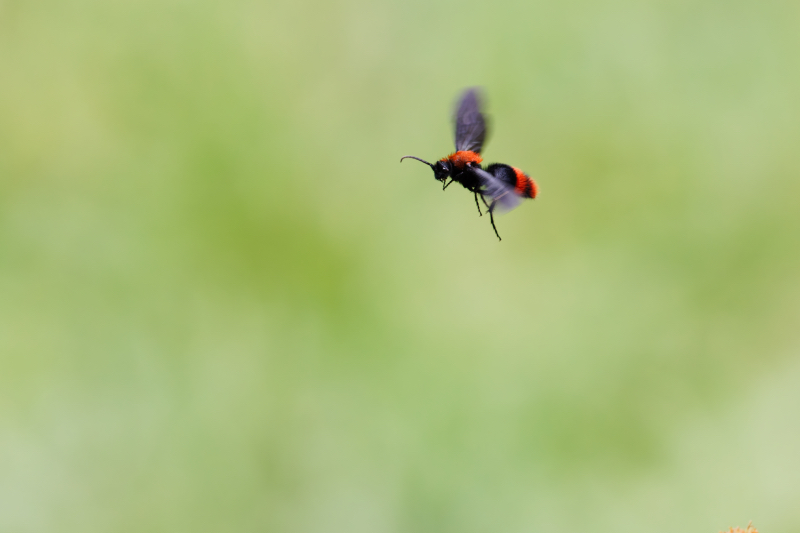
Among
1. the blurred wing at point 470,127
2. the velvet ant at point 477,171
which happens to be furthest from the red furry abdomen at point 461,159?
the blurred wing at point 470,127

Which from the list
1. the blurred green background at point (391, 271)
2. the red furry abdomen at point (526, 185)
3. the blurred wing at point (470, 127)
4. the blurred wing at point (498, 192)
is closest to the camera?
the blurred wing at point (498, 192)

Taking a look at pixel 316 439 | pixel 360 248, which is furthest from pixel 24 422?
pixel 360 248

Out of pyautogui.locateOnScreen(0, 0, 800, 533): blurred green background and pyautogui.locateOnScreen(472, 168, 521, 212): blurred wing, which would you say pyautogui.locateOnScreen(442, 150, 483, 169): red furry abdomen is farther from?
pyautogui.locateOnScreen(0, 0, 800, 533): blurred green background

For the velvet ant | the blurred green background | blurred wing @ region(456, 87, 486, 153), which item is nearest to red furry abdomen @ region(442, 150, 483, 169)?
the velvet ant

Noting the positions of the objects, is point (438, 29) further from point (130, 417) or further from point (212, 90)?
point (130, 417)

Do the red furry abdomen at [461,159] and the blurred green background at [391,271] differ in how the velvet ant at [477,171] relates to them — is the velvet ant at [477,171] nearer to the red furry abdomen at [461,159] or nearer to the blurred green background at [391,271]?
the red furry abdomen at [461,159]

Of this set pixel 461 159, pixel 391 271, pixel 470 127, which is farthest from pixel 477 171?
pixel 391 271
